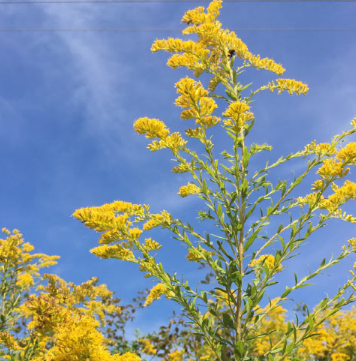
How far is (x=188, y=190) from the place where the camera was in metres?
3.18

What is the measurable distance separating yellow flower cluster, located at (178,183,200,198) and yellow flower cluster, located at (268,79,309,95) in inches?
57.4

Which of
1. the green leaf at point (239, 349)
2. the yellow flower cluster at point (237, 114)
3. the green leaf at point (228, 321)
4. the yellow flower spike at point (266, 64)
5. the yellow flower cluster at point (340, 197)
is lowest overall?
the green leaf at point (239, 349)

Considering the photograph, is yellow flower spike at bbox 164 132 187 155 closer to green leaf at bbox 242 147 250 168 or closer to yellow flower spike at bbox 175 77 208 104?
yellow flower spike at bbox 175 77 208 104

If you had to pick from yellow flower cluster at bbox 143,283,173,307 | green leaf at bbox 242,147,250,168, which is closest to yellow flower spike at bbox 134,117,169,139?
green leaf at bbox 242,147,250,168

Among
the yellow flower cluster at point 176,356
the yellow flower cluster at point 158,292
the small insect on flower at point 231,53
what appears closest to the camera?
the yellow flower cluster at point 158,292

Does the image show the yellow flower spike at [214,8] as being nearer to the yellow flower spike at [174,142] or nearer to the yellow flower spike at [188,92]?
the yellow flower spike at [188,92]

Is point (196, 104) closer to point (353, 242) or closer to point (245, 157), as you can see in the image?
point (245, 157)

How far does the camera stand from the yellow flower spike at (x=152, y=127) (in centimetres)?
305

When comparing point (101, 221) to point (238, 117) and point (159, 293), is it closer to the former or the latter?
point (159, 293)

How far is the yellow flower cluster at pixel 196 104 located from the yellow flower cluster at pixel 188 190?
565 millimetres

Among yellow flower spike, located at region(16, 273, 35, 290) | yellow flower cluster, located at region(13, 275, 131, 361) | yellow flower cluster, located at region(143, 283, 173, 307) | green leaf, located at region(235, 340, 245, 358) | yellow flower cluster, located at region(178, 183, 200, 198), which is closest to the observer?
yellow flower cluster, located at region(13, 275, 131, 361)

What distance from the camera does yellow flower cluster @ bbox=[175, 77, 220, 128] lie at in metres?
3.00

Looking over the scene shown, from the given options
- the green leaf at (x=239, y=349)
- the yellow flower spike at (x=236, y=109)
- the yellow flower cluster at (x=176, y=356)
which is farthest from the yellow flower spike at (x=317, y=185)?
the yellow flower cluster at (x=176, y=356)

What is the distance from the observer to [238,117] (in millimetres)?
2885
